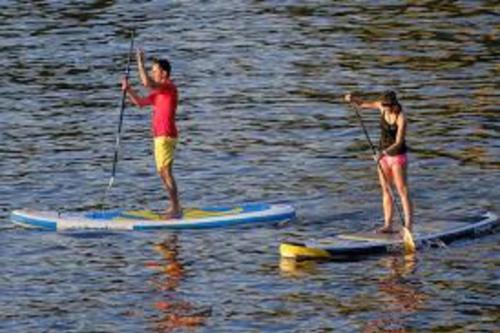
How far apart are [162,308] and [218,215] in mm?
6068

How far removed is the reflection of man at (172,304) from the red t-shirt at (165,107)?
2.34 meters

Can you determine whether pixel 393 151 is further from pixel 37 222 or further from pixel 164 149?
pixel 37 222

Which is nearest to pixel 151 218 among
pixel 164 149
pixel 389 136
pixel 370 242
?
pixel 164 149

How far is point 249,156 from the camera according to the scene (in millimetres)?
37406

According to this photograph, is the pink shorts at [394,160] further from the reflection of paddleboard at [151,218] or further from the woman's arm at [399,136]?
the reflection of paddleboard at [151,218]

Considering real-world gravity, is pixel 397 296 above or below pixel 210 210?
above

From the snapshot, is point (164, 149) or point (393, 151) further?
point (164, 149)

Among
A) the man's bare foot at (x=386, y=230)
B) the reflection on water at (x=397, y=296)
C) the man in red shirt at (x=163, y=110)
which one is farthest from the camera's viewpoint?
the man in red shirt at (x=163, y=110)

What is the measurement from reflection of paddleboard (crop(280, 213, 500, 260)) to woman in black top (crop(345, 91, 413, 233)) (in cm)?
41

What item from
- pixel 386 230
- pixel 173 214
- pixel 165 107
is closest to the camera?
pixel 386 230

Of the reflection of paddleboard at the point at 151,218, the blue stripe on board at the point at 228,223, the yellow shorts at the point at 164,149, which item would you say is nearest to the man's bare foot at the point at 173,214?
the reflection of paddleboard at the point at 151,218

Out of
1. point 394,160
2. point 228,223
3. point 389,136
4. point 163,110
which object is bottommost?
point 228,223

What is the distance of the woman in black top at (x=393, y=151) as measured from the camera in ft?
90.4

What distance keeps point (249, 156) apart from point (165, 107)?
26.1 feet
